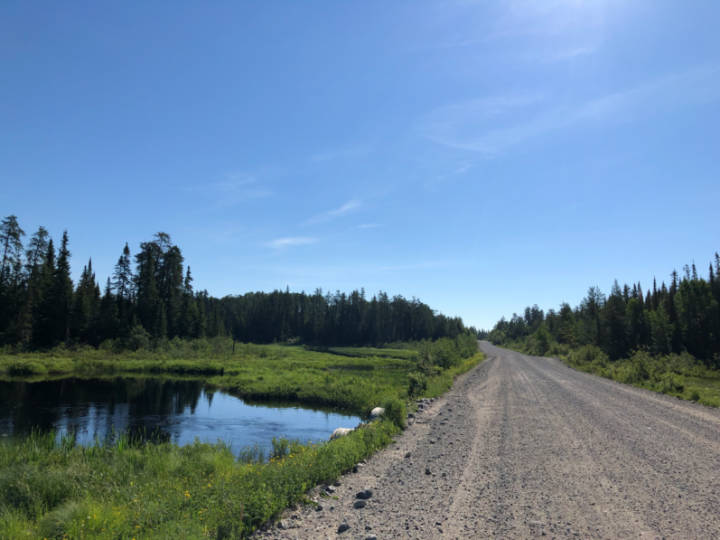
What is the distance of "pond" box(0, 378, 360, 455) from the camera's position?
64.3 feet

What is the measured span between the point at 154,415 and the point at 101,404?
550cm

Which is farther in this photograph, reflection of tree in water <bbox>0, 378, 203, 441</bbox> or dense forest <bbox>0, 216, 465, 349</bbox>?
dense forest <bbox>0, 216, 465, 349</bbox>

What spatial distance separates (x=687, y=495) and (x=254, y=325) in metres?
140

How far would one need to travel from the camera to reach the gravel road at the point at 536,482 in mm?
6496

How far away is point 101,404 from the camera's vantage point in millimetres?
27625

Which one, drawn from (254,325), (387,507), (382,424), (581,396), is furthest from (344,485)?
(254,325)

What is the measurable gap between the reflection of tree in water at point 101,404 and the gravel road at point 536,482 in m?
11.8

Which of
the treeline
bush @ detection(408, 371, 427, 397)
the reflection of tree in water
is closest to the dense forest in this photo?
the reflection of tree in water

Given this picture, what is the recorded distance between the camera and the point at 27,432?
18953 millimetres

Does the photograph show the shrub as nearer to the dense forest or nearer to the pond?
the pond

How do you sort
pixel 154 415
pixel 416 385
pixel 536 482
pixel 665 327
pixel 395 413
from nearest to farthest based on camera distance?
pixel 536 482 < pixel 395 413 < pixel 416 385 < pixel 154 415 < pixel 665 327

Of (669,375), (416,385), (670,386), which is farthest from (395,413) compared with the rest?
(669,375)

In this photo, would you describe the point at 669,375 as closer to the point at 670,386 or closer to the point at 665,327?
the point at 670,386

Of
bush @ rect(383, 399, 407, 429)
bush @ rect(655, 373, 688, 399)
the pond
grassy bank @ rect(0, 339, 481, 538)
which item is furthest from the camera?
bush @ rect(655, 373, 688, 399)
